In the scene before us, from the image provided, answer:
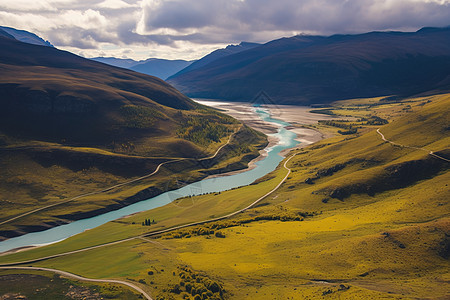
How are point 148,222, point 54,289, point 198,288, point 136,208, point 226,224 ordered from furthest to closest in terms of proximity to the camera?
point 136,208
point 148,222
point 226,224
point 54,289
point 198,288

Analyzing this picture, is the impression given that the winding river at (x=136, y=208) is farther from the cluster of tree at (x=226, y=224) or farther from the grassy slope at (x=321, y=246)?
the cluster of tree at (x=226, y=224)

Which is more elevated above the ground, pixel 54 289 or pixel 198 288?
pixel 198 288

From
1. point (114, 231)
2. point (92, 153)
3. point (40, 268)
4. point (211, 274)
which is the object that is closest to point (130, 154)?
point (92, 153)

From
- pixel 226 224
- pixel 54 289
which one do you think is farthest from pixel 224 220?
pixel 54 289

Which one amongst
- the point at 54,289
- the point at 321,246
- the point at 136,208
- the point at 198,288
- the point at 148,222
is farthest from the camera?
the point at 136,208

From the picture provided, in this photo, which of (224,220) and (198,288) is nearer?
(198,288)

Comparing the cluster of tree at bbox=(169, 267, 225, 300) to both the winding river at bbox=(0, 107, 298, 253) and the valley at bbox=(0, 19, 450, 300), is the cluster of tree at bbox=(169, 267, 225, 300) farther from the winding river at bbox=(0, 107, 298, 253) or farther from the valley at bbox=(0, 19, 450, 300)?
the winding river at bbox=(0, 107, 298, 253)

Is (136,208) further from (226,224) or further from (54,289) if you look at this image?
(54,289)

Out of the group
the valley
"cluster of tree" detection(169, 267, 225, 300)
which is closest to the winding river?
the valley

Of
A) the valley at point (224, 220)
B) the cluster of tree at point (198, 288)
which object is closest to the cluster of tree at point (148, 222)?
the valley at point (224, 220)
